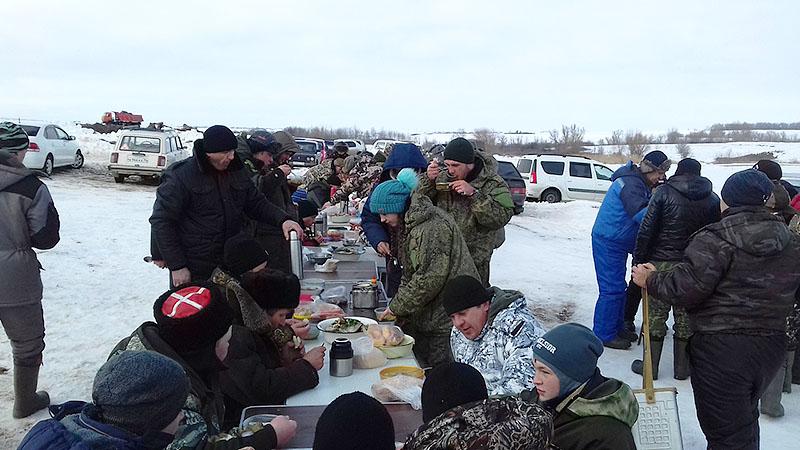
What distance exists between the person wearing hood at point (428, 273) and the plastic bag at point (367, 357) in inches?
23.0

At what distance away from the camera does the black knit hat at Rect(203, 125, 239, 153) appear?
4008 mm

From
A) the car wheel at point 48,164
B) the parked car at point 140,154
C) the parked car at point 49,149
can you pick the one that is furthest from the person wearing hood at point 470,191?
the car wheel at point 48,164

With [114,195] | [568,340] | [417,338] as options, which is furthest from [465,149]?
[114,195]

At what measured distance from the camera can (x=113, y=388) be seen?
1.66m

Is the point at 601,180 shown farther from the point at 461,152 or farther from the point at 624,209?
the point at 461,152

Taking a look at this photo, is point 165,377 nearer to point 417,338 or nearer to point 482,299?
point 482,299

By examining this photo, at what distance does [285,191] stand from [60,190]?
41.2 ft

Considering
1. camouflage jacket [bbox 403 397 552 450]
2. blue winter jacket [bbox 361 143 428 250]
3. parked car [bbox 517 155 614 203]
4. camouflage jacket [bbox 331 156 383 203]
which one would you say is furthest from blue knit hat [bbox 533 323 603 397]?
parked car [bbox 517 155 614 203]

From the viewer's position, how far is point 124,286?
307 inches

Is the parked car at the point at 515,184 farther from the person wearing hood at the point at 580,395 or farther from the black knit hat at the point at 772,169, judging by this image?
the person wearing hood at the point at 580,395

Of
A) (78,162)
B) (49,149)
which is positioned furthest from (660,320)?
(78,162)

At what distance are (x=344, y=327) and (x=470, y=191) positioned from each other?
1.75 metres

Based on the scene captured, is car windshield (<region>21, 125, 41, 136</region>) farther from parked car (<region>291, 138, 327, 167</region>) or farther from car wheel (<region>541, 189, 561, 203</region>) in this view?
car wheel (<region>541, 189, 561, 203</region>)

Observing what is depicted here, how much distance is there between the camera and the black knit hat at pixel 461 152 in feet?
15.8
